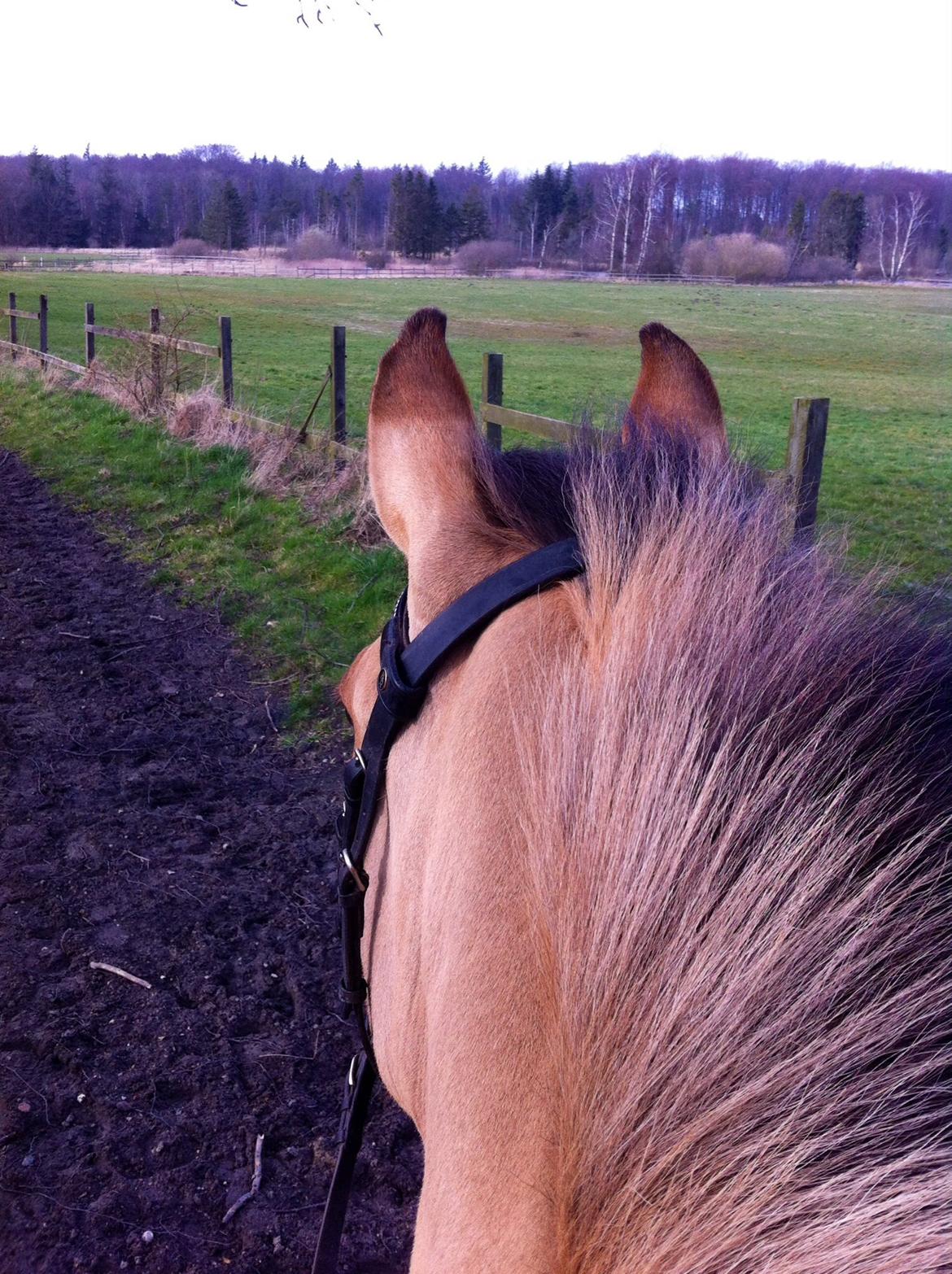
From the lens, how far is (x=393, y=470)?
59.4 inches

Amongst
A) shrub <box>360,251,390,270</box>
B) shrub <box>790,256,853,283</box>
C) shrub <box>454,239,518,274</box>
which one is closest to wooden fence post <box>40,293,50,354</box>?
shrub <box>454,239,518,274</box>

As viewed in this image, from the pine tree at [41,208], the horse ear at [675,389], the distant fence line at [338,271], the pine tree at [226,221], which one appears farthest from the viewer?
the pine tree at [226,221]

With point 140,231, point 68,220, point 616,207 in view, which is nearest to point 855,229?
point 616,207

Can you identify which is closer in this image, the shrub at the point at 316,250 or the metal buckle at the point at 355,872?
the metal buckle at the point at 355,872

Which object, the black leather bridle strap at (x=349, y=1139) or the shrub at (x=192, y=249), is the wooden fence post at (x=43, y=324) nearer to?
the black leather bridle strap at (x=349, y=1139)

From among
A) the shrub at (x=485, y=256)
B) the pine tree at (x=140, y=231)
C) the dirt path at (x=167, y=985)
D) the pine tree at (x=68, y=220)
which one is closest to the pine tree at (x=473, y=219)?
the shrub at (x=485, y=256)

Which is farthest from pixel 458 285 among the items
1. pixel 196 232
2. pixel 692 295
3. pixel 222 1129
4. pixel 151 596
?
pixel 222 1129

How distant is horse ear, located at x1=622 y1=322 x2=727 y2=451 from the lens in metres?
1.67

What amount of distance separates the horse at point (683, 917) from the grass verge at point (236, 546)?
5.05 metres

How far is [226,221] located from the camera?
9969 centimetres

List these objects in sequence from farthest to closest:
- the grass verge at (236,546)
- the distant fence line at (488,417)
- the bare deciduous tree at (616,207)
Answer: the bare deciduous tree at (616,207) → the grass verge at (236,546) → the distant fence line at (488,417)

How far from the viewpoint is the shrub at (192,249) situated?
96.4 m

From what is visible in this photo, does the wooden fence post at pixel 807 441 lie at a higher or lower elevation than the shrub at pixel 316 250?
lower

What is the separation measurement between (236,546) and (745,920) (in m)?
9.00
